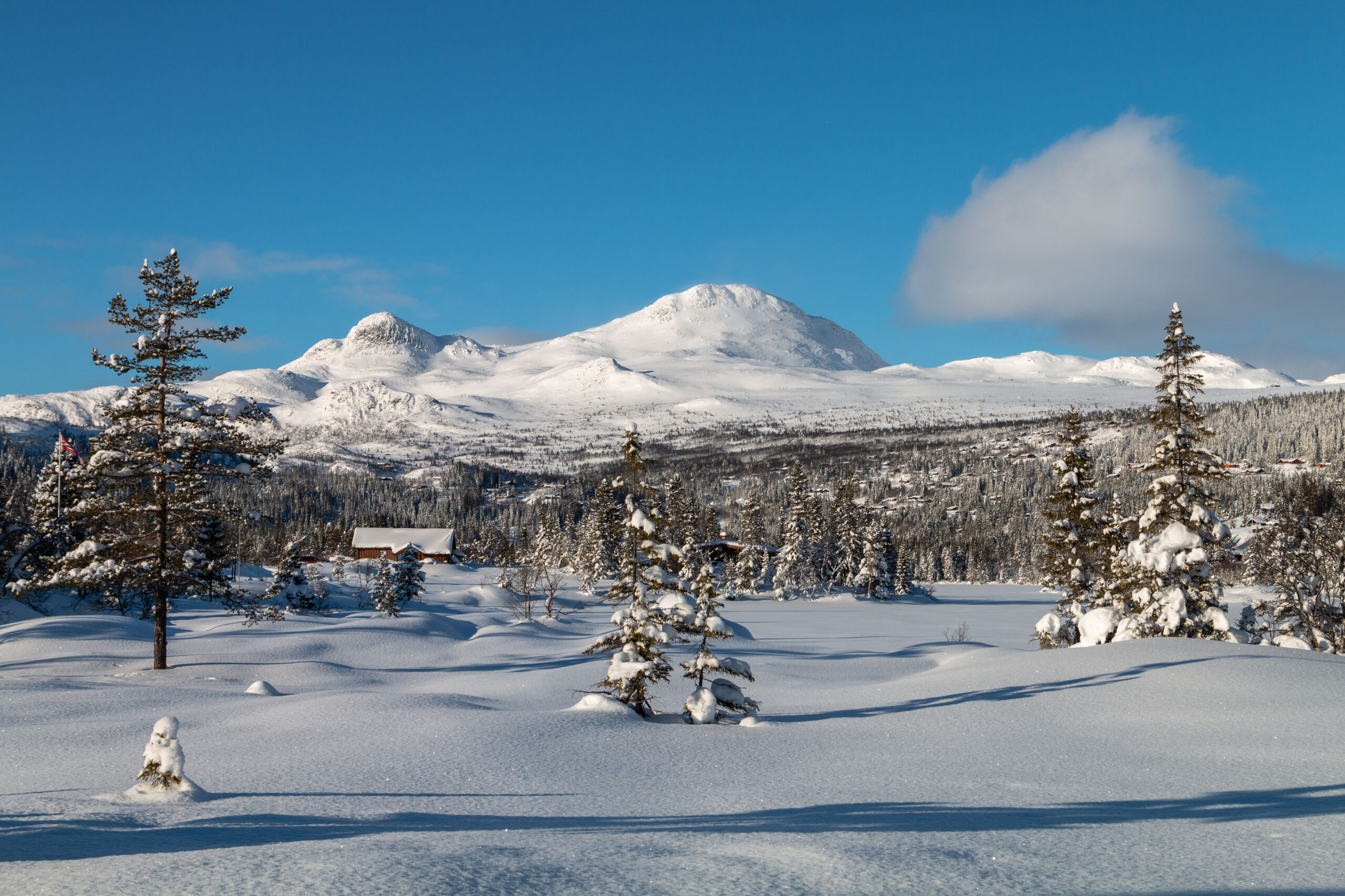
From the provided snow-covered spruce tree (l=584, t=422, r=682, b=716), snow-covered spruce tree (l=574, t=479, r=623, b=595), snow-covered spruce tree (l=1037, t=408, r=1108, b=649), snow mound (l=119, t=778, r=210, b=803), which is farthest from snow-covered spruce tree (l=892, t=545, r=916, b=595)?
snow mound (l=119, t=778, r=210, b=803)

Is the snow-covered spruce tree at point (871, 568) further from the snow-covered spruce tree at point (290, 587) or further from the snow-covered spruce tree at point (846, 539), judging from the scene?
the snow-covered spruce tree at point (290, 587)

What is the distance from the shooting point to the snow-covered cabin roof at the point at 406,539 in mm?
117188

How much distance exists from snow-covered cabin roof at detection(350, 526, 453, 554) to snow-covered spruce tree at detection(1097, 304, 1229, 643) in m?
108

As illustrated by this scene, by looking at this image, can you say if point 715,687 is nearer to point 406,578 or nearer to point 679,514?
point 406,578

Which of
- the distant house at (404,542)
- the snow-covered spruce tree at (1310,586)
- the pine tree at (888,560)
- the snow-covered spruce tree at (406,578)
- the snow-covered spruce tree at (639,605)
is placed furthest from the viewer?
the distant house at (404,542)

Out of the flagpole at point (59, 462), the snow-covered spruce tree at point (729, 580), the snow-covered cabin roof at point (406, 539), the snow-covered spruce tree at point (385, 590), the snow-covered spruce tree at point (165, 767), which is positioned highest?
the flagpole at point (59, 462)

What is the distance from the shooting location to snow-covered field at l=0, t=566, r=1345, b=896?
5199mm

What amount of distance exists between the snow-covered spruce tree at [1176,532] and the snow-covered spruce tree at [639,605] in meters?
14.7

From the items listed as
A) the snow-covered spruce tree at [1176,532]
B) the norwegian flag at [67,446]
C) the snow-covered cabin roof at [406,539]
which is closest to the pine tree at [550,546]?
the snow-covered cabin roof at [406,539]

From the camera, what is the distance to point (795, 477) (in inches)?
3017

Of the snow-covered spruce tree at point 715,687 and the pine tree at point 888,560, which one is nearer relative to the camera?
the snow-covered spruce tree at point 715,687

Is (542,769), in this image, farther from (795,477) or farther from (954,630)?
(795,477)

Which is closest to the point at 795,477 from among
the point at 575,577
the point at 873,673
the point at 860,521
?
the point at 860,521

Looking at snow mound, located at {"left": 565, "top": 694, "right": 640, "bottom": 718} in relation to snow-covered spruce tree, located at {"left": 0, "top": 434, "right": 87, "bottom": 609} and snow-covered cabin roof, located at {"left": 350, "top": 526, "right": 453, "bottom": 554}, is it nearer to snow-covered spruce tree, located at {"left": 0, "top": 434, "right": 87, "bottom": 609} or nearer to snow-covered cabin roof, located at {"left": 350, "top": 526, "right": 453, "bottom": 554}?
snow-covered spruce tree, located at {"left": 0, "top": 434, "right": 87, "bottom": 609}
